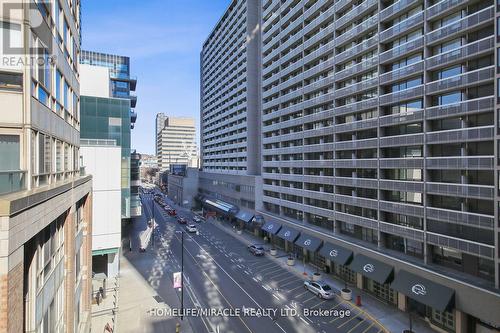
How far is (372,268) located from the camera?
2911cm

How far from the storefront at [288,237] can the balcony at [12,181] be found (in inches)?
1445

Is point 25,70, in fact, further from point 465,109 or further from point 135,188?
point 135,188

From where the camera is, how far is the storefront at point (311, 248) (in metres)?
37.8

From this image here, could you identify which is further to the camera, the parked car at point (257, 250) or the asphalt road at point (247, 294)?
the parked car at point (257, 250)

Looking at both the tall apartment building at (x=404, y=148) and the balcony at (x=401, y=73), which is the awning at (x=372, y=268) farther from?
the balcony at (x=401, y=73)

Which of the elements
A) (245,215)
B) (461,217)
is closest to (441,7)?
(461,217)

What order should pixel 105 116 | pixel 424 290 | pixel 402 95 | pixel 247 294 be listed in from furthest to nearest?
pixel 105 116 < pixel 247 294 < pixel 402 95 < pixel 424 290

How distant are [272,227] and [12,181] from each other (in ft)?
140

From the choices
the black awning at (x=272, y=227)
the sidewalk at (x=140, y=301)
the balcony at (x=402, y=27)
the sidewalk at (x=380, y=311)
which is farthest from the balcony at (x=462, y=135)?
the black awning at (x=272, y=227)

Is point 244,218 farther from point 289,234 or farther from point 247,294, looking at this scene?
point 247,294

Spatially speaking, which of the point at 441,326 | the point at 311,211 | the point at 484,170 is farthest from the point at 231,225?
the point at 484,170

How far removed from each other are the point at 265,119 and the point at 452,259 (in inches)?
1462

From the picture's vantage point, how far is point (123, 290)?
105ft

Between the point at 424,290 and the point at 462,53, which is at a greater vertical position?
the point at 462,53
